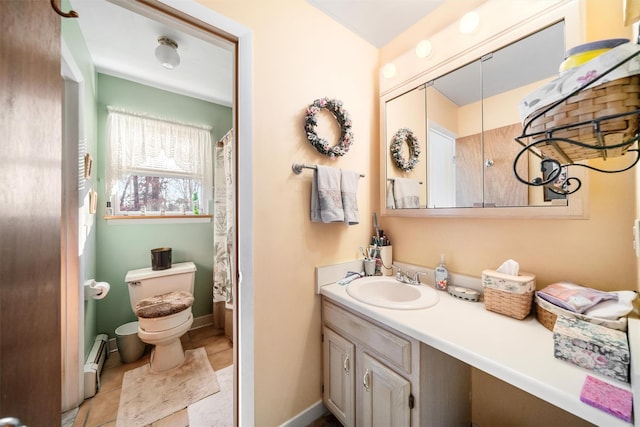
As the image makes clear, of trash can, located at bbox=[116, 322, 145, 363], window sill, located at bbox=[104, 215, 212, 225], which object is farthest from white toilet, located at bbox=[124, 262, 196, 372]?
window sill, located at bbox=[104, 215, 212, 225]

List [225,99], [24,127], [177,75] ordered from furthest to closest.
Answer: [225,99], [177,75], [24,127]

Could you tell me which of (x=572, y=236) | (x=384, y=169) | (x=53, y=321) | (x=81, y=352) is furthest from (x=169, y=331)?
(x=572, y=236)

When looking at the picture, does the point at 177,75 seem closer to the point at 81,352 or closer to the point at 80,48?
the point at 80,48

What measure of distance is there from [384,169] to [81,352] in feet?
7.59

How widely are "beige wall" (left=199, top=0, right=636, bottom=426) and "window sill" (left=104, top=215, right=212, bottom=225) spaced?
5.25ft

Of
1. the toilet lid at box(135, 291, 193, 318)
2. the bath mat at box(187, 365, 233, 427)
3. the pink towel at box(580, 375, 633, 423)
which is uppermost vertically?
the pink towel at box(580, 375, 633, 423)

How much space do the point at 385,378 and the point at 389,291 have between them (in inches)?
19.2

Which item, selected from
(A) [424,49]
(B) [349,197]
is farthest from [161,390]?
(A) [424,49]

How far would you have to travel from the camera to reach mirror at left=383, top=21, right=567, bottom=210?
0.95m

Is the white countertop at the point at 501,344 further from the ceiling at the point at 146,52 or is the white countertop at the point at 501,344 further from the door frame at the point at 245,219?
the ceiling at the point at 146,52

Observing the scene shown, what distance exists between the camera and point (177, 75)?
6.68 feet

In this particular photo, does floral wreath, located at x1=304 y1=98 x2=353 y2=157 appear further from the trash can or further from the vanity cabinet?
the trash can

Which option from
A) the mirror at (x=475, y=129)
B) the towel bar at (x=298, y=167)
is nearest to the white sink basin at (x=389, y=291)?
the mirror at (x=475, y=129)

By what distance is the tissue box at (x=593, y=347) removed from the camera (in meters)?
0.58
